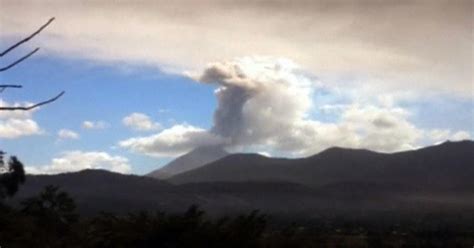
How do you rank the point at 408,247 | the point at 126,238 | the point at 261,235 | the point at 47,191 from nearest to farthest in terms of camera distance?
the point at 126,238 → the point at 261,235 → the point at 47,191 → the point at 408,247

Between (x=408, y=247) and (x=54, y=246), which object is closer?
(x=54, y=246)

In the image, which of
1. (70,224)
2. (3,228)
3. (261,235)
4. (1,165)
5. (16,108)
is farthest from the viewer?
(1,165)

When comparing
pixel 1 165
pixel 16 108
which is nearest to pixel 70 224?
pixel 1 165

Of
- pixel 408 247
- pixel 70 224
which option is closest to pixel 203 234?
pixel 70 224

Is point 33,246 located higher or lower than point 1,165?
lower

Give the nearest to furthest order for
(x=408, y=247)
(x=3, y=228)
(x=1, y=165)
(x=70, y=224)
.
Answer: (x=3, y=228) < (x=70, y=224) < (x=1, y=165) < (x=408, y=247)

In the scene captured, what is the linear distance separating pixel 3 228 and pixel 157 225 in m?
5.02

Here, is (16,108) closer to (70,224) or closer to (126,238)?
(126,238)

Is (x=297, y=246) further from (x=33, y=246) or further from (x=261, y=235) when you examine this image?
(x=33, y=246)

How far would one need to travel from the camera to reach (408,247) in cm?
6675

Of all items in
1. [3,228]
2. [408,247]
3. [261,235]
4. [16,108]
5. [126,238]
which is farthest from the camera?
[408,247]

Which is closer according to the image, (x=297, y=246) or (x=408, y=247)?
(x=297, y=246)

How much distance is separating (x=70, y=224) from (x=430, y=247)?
34817mm

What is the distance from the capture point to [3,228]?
24.9 metres
